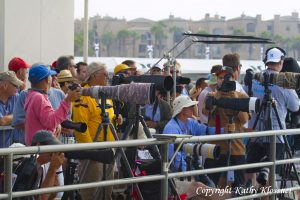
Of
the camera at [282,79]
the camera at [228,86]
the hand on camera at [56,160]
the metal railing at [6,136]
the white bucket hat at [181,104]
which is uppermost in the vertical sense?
the camera at [282,79]

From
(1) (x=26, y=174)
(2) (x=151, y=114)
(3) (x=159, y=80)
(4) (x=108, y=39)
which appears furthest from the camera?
(4) (x=108, y=39)

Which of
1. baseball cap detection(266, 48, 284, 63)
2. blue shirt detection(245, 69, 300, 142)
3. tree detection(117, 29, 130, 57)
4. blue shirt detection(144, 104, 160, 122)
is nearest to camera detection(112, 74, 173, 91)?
blue shirt detection(245, 69, 300, 142)

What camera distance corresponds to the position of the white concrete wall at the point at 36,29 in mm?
10328

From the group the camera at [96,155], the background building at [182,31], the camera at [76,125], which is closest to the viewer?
the camera at [96,155]

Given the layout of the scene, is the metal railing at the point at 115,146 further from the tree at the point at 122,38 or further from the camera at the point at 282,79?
the tree at the point at 122,38

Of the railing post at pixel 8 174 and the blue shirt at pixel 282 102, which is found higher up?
the blue shirt at pixel 282 102

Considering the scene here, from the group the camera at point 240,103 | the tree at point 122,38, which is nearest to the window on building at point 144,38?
the tree at point 122,38

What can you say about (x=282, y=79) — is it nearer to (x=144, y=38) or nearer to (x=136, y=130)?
(x=136, y=130)

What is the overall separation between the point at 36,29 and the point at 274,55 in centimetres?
422

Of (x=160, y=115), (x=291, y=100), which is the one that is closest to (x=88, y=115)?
(x=160, y=115)

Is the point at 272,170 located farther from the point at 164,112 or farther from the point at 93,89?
the point at 164,112

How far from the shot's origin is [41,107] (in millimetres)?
6426

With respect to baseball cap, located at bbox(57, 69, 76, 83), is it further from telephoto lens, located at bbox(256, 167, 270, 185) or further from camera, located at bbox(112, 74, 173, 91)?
telephoto lens, located at bbox(256, 167, 270, 185)

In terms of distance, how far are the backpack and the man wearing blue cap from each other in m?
1.05
